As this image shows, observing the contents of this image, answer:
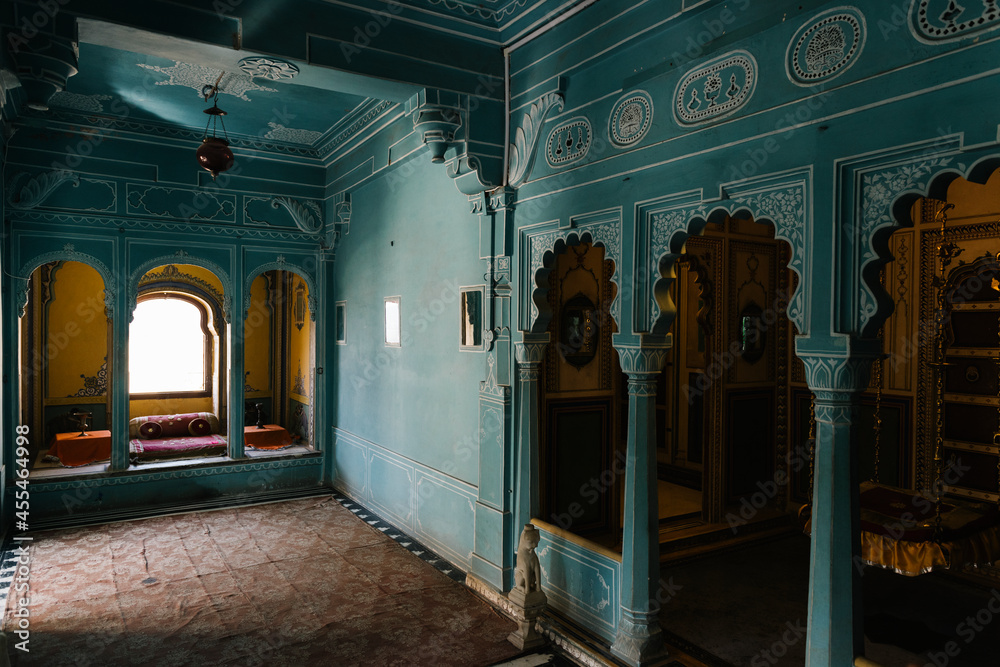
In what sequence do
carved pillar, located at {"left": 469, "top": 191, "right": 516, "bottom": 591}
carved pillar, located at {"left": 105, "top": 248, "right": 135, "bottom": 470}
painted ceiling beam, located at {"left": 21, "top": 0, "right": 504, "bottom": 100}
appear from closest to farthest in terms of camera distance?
1. painted ceiling beam, located at {"left": 21, "top": 0, "right": 504, "bottom": 100}
2. carved pillar, located at {"left": 469, "top": 191, "right": 516, "bottom": 591}
3. carved pillar, located at {"left": 105, "top": 248, "right": 135, "bottom": 470}

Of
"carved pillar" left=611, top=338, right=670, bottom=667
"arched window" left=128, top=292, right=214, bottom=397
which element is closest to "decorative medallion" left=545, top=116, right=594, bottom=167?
"carved pillar" left=611, top=338, right=670, bottom=667

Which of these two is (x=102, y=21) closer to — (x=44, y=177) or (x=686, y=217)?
(x=686, y=217)

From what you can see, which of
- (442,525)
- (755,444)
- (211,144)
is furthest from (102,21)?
(755,444)

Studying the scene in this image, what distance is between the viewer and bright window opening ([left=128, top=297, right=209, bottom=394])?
10344 millimetres

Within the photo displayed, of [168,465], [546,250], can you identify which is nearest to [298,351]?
[168,465]

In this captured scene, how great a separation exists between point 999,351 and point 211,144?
23.5 feet

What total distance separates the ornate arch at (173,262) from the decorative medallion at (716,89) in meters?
6.72

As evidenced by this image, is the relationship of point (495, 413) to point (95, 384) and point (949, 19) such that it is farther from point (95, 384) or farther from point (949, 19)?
point (95, 384)

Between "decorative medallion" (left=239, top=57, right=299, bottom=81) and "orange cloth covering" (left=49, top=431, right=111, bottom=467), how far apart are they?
587cm

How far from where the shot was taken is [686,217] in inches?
150

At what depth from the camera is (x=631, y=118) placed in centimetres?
412

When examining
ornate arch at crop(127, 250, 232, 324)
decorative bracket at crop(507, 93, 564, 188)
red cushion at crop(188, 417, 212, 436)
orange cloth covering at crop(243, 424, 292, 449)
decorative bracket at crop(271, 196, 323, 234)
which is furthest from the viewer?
red cushion at crop(188, 417, 212, 436)

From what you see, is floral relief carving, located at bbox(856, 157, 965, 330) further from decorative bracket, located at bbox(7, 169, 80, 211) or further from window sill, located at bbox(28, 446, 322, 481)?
decorative bracket, located at bbox(7, 169, 80, 211)

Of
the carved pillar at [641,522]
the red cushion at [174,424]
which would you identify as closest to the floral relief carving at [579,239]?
the carved pillar at [641,522]
